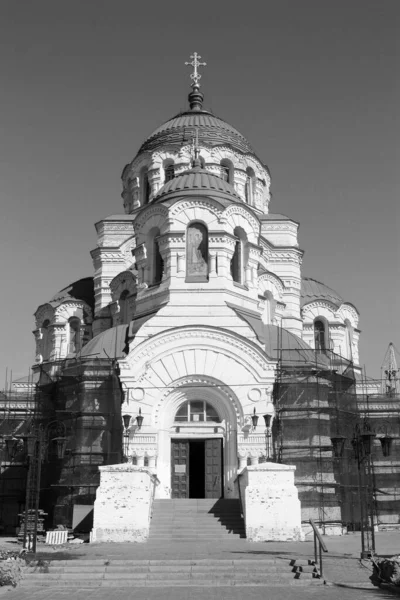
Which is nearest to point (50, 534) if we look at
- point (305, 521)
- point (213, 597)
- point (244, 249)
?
point (305, 521)

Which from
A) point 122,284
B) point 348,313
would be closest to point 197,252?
point 122,284

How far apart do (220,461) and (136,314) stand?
6003 millimetres

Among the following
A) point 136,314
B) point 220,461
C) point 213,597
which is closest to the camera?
point 213,597

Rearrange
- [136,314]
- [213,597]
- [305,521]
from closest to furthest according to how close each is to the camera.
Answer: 1. [213,597]
2. [305,521]
3. [136,314]

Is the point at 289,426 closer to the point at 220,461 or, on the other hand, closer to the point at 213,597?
the point at 220,461

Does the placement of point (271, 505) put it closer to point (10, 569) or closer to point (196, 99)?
point (10, 569)

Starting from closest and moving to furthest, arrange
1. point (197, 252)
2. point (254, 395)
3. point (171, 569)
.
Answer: point (171, 569)
point (254, 395)
point (197, 252)

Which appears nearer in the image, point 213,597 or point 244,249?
point 213,597

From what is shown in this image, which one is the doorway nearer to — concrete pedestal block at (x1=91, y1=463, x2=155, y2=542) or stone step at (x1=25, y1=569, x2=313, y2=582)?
concrete pedestal block at (x1=91, y1=463, x2=155, y2=542)

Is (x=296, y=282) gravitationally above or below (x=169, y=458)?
above

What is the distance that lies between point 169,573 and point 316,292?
2203 cm

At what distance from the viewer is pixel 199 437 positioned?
2269 centimetres

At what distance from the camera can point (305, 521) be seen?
2120cm

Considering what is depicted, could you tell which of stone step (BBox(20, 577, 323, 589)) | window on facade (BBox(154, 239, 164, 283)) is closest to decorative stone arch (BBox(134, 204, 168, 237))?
window on facade (BBox(154, 239, 164, 283))
